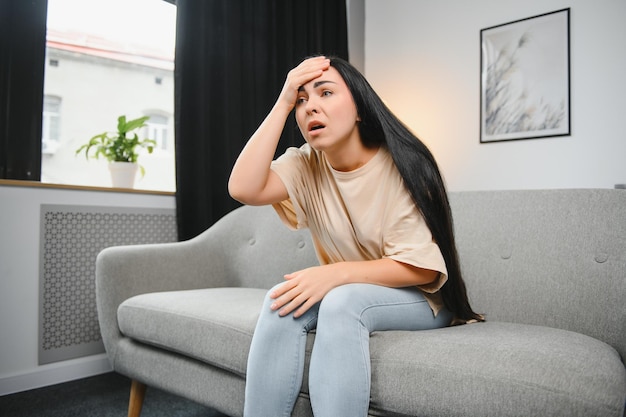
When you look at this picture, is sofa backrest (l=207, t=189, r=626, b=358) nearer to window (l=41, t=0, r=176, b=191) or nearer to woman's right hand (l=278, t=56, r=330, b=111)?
woman's right hand (l=278, t=56, r=330, b=111)

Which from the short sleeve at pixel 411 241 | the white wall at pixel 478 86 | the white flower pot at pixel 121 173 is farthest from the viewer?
the white wall at pixel 478 86

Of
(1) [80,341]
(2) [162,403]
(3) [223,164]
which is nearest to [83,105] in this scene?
(3) [223,164]

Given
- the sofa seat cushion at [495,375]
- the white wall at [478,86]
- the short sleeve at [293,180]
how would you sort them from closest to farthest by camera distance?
the sofa seat cushion at [495,375] < the short sleeve at [293,180] < the white wall at [478,86]

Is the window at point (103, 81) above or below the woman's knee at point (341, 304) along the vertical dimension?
above

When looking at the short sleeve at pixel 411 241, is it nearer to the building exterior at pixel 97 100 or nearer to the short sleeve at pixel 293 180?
the short sleeve at pixel 293 180

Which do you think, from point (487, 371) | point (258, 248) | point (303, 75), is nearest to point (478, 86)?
point (258, 248)

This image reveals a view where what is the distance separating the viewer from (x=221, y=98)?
8.46 ft

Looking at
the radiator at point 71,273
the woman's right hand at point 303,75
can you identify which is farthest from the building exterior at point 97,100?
the woman's right hand at point 303,75

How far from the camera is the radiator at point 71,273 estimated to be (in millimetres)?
1979

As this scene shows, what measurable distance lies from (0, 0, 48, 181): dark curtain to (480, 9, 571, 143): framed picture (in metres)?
2.28

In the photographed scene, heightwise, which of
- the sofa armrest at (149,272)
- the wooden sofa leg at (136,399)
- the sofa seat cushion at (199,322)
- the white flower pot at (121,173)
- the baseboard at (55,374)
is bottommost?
the baseboard at (55,374)

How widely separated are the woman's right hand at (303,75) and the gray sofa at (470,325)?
1.82 feet

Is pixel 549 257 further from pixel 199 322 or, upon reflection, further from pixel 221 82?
pixel 221 82

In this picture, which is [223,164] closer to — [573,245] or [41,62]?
[41,62]
